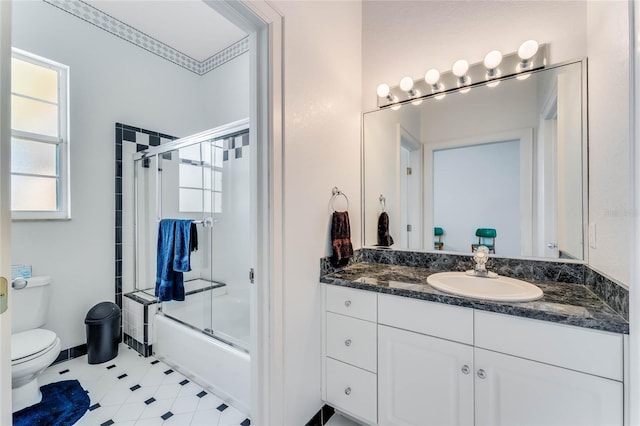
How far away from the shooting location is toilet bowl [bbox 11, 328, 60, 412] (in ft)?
4.95

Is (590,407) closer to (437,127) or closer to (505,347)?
(505,347)

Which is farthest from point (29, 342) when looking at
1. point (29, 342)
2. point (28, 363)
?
point (28, 363)

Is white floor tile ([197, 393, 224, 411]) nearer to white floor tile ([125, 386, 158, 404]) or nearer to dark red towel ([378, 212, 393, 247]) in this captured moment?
white floor tile ([125, 386, 158, 404])

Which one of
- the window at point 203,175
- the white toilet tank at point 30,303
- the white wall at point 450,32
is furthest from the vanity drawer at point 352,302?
the white toilet tank at point 30,303

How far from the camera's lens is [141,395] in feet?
5.72

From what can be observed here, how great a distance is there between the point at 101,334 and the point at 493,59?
127 inches

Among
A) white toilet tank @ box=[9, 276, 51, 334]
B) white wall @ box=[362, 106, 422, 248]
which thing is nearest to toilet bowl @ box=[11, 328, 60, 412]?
white toilet tank @ box=[9, 276, 51, 334]

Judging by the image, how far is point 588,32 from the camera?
1.28m

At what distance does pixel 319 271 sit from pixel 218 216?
1.39 m

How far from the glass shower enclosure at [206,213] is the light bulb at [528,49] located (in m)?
1.89

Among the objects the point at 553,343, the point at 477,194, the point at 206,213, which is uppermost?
the point at 477,194

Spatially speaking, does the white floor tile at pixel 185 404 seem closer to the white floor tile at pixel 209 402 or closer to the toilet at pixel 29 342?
the white floor tile at pixel 209 402

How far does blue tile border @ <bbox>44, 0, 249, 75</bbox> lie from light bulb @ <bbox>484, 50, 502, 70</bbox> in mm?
1887

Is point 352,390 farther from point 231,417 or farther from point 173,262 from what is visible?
point 173,262
